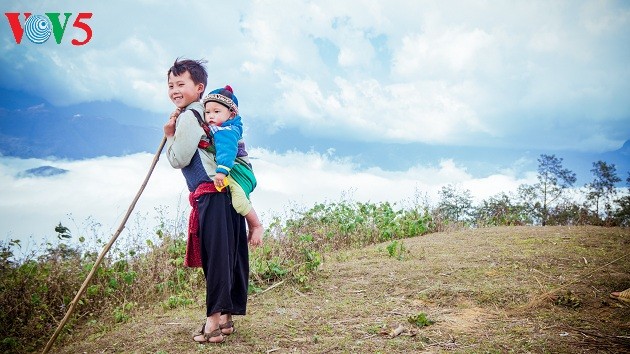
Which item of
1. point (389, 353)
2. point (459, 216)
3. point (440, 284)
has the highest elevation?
point (459, 216)

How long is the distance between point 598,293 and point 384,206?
521 centimetres

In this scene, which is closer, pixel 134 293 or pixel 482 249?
pixel 134 293

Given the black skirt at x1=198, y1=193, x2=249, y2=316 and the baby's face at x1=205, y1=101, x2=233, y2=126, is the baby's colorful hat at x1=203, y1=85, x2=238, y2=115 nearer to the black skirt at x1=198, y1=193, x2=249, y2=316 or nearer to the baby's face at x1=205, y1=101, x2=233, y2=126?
the baby's face at x1=205, y1=101, x2=233, y2=126

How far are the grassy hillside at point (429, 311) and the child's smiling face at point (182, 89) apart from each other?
1.87 m

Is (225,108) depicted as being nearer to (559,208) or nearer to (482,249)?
(482,249)

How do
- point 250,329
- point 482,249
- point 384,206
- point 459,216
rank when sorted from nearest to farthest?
point 250,329, point 482,249, point 384,206, point 459,216

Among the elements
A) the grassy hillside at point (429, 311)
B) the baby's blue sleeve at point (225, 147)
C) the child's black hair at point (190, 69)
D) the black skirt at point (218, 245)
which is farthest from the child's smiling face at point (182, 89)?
the grassy hillside at point (429, 311)

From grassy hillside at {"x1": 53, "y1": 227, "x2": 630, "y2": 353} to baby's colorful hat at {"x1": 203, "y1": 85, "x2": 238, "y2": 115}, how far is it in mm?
1823

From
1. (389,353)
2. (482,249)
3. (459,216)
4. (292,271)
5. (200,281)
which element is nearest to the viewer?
(389,353)

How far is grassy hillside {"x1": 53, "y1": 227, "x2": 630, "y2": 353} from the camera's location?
142 inches

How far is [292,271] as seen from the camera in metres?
5.57

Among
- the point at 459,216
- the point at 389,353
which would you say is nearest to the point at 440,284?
the point at 389,353

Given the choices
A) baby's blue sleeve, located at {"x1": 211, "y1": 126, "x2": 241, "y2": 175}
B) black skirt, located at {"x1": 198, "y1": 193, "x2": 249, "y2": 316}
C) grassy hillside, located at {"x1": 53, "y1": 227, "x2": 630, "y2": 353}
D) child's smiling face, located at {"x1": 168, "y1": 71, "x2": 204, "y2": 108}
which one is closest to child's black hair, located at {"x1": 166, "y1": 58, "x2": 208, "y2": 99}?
child's smiling face, located at {"x1": 168, "y1": 71, "x2": 204, "y2": 108}

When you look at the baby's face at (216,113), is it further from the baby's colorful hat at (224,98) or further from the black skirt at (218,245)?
the black skirt at (218,245)
